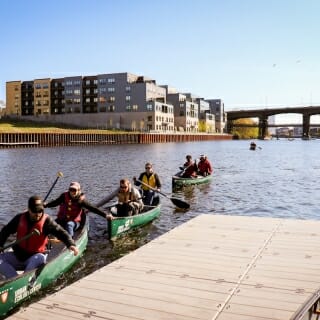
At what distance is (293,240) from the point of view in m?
11.6

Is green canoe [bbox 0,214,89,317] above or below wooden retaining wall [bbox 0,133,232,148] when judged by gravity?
below

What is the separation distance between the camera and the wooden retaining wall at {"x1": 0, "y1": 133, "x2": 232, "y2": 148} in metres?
93.4

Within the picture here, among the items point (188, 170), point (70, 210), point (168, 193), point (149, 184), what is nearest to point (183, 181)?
point (188, 170)

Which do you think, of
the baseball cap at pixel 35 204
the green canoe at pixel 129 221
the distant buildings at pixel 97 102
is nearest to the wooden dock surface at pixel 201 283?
the baseball cap at pixel 35 204

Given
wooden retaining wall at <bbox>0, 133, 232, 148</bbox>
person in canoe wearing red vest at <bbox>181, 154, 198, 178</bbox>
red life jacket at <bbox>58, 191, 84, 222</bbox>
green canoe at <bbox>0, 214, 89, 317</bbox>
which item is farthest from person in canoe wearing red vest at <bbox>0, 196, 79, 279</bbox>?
wooden retaining wall at <bbox>0, 133, 232, 148</bbox>

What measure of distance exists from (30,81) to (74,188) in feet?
524

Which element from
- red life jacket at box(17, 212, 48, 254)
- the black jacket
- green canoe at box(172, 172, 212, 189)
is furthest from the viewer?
green canoe at box(172, 172, 212, 189)

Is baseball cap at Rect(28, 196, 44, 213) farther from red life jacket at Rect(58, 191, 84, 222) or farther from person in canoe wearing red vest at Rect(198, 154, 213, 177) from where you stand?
person in canoe wearing red vest at Rect(198, 154, 213, 177)

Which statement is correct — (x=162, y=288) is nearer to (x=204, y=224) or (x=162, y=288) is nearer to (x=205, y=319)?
(x=205, y=319)

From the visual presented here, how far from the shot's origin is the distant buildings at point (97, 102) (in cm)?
14125

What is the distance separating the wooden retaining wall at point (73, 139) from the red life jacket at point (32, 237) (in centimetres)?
8614

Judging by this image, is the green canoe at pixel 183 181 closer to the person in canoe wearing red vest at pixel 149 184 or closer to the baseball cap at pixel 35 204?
the person in canoe wearing red vest at pixel 149 184

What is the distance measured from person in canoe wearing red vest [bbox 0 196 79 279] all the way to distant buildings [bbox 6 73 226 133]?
128342 millimetres

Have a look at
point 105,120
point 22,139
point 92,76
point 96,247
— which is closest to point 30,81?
point 92,76
